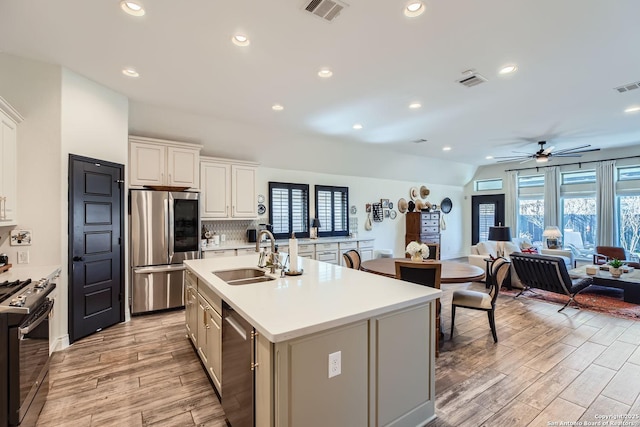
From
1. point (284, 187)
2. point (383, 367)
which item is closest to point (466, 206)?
point (284, 187)

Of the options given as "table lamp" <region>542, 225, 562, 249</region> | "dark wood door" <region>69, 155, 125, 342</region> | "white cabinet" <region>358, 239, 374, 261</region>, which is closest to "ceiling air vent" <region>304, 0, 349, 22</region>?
"dark wood door" <region>69, 155, 125, 342</region>

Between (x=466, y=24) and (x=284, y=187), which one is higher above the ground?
(x=466, y=24)

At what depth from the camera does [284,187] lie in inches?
249

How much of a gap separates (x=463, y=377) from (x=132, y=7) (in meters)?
4.08

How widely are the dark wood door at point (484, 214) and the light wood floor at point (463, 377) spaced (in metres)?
5.76

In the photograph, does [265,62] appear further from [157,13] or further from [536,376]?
[536,376]

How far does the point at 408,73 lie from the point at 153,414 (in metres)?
3.87

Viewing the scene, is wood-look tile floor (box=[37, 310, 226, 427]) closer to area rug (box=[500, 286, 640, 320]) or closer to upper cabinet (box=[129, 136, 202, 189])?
upper cabinet (box=[129, 136, 202, 189])

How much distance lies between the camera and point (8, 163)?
281 cm

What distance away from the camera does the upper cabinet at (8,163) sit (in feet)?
8.73

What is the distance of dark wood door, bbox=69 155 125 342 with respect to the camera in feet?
10.8

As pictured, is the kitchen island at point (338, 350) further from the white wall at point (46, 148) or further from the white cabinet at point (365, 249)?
the white cabinet at point (365, 249)

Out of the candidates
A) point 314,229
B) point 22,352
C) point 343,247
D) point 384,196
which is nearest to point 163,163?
point 22,352

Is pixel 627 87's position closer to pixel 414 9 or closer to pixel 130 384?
pixel 414 9
